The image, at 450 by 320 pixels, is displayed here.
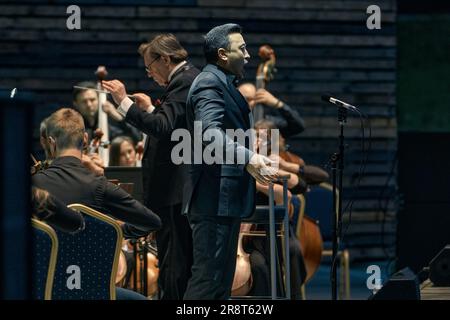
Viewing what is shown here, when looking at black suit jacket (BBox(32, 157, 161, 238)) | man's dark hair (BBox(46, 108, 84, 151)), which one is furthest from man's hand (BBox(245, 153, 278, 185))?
man's dark hair (BBox(46, 108, 84, 151))

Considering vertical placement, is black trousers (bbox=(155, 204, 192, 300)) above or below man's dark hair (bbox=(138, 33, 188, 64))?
below

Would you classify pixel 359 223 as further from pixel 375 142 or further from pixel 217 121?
pixel 217 121

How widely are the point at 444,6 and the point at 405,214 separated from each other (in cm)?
218

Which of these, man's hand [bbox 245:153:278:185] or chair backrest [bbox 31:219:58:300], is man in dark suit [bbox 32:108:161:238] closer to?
chair backrest [bbox 31:219:58:300]

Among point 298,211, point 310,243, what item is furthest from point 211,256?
point 310,243

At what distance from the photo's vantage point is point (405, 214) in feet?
39.4

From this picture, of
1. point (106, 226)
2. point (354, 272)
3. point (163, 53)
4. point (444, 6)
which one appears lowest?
point (354, 272)

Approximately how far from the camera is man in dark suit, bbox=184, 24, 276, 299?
5.83 metres

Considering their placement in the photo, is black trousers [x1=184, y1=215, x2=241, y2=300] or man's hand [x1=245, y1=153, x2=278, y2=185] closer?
man's hand [x1=245, y1=153, x2=278, y2=185]

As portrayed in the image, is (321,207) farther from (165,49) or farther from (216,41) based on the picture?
(216,41)
